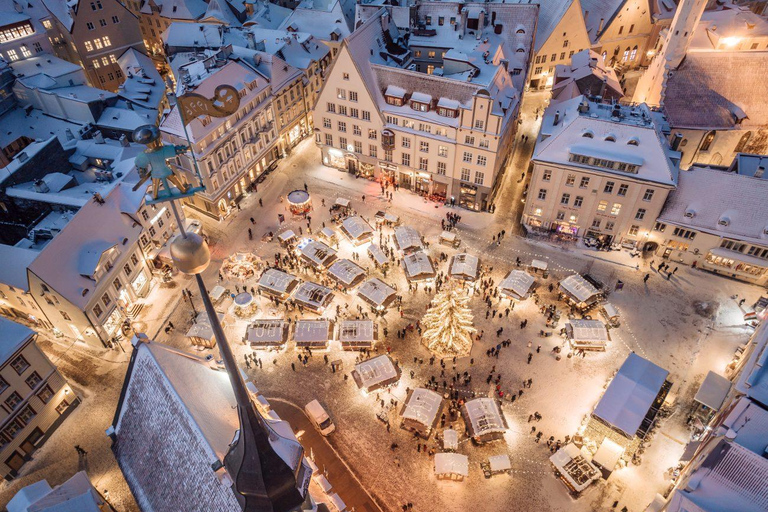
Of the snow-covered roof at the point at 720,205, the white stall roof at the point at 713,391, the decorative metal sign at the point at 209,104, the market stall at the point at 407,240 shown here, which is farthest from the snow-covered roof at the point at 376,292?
the decorative metal sign at the point at 209,104

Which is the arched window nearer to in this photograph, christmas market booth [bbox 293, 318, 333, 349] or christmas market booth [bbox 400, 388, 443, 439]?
christmas market booth [bbox 400, 388, 443, 439]

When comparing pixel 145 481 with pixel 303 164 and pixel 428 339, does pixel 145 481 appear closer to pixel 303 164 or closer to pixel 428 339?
pixel 428 339

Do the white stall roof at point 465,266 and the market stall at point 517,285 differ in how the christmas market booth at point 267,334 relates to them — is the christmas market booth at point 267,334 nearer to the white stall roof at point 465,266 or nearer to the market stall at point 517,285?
the white stall roof at point 465,266

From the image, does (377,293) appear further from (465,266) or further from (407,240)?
(465,266)

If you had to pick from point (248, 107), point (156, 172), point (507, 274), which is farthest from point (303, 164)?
point (156, 172)

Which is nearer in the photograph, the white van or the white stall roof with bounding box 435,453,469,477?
the white stall roof with bounding box 435,453,469,477

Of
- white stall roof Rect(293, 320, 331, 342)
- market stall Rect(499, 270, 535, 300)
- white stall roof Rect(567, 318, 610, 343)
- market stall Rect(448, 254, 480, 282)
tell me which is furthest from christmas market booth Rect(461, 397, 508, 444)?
market stall Rect(448, 254, 480, 282)

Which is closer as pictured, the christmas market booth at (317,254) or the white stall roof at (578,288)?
the white stall roof at (578,288)
